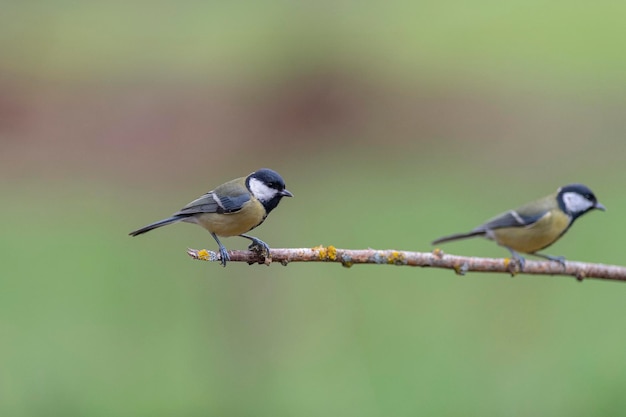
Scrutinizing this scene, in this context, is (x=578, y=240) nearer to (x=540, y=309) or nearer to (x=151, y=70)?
(x=540, y=309)

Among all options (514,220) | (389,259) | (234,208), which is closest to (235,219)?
(234,208)

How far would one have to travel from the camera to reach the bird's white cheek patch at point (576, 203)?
4219 millimetres

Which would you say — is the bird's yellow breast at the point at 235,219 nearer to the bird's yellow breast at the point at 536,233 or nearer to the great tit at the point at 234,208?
the great tit at the point at 234,208

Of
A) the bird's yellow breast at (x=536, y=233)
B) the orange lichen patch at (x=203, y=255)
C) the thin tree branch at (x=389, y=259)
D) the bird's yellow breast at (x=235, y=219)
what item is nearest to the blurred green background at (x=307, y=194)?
the bird's yellow breast at (x=536, y=233)

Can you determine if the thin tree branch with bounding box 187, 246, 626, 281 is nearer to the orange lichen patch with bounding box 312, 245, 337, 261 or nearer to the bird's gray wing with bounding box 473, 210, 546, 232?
the orange lichen patch with bounding box 312, 245, 337, 261

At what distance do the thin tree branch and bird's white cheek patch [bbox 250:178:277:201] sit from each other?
415mm

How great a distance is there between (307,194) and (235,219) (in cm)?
747

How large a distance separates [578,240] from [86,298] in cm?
537

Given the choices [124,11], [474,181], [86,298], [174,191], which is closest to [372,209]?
[474,181]

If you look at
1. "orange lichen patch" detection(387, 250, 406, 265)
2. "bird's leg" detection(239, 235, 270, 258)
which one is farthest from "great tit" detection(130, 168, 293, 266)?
"orange lichen patch" detection(387, 250, 406, 265)

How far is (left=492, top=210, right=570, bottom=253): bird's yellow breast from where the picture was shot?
4.35 metres

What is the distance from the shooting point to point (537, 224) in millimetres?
4398

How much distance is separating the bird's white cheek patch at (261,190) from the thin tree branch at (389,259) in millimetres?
415

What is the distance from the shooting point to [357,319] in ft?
24.3
